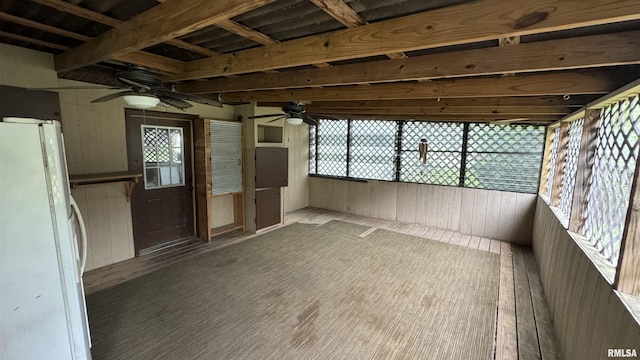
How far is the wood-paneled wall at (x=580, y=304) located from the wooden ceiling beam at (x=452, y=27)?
4.62ft

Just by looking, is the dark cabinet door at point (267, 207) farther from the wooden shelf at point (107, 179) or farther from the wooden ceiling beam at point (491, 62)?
the wooden ceiling beam at point (491, 62)

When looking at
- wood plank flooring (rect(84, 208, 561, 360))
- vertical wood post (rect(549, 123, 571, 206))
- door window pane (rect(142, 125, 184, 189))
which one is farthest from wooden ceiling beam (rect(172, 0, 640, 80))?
vertical wood post (rect(549, 123, 571, 206))

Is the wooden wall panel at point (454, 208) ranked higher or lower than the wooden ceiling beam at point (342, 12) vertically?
lower

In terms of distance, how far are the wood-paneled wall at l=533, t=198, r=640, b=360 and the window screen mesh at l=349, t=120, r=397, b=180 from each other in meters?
3.11

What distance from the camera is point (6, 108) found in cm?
256

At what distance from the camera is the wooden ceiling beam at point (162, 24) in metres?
1.31

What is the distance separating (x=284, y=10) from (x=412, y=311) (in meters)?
2.84

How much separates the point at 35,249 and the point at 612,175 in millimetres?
3669

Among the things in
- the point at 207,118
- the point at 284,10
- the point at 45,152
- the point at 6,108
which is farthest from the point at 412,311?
the point at 6,108

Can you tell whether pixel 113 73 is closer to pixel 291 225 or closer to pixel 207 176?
pixel 207 176

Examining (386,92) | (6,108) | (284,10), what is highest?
(284,10)

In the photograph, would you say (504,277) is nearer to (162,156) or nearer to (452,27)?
(452,27)

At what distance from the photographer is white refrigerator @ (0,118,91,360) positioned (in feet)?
4.39

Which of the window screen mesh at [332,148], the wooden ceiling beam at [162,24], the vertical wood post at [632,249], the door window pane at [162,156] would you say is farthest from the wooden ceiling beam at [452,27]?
the window screen mesh at [332,148]
